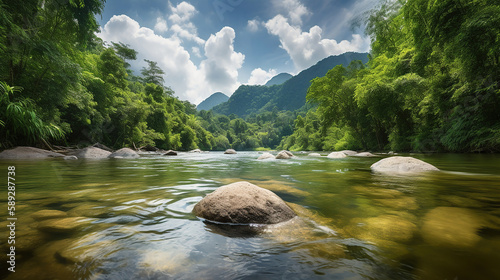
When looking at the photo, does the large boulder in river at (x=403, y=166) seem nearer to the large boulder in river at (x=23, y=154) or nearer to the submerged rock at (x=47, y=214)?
the submerged rock at (x=47, y=214)

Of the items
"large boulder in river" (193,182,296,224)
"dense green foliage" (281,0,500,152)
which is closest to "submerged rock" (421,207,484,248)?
"large boulder in river" (193,182,296,224)

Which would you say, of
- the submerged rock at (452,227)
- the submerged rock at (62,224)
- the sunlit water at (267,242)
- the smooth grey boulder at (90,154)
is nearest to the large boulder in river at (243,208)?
the sunlit water at (267,242)

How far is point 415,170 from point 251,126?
11690cm

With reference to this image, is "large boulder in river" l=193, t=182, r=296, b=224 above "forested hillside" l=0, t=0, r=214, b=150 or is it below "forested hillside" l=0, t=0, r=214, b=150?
below

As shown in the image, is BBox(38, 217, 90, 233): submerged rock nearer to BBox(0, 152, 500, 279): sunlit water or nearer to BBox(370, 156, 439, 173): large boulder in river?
BBox(0, 152, 500, 279): sunlit water

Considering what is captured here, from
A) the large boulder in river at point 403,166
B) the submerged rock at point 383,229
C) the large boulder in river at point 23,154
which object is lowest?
the submerged rock at point 383,229

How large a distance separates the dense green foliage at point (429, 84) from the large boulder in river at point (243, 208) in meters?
10.8

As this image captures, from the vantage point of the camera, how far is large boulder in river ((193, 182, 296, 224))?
219cm

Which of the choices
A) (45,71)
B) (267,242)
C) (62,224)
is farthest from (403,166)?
(45,71)

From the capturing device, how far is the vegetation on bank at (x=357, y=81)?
318 inches

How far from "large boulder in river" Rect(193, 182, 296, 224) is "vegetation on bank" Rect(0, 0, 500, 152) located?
6.88m

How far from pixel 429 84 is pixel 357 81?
9587 mm

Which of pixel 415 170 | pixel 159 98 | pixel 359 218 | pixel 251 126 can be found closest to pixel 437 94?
pixel 415 170

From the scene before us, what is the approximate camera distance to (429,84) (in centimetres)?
1398
